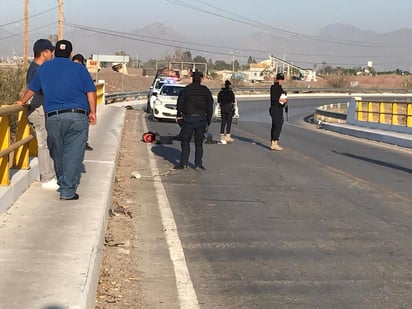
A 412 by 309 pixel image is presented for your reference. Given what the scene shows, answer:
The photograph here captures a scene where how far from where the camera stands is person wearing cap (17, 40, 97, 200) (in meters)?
7.51

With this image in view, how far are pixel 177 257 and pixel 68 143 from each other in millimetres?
2011

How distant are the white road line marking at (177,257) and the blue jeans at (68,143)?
1.24 metres

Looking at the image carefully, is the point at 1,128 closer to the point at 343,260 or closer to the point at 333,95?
the point at 343,260

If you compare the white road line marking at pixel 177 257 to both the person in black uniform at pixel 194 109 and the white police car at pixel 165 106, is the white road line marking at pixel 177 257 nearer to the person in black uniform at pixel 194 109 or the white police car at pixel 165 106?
the person in black uniform at pixel 194 109

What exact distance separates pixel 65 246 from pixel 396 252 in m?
3.41

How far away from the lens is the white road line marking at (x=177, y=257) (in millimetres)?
5363

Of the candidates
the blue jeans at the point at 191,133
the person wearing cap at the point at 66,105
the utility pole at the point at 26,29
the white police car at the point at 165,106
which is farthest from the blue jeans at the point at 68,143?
the utility pole at the point at 26,29

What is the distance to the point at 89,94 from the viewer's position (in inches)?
300

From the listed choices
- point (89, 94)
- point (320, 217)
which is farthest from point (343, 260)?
point (89, 94)

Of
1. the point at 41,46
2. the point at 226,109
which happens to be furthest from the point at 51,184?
the point at 226,109

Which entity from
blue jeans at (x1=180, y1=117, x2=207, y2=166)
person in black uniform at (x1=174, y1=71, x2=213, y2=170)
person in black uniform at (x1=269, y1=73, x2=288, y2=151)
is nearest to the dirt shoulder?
blue jeans at (x1=180, y1=117, x2=207, y2=166)

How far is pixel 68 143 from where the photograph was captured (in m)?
7.65

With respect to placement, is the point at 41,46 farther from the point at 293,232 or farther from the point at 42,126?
the point at 293,232

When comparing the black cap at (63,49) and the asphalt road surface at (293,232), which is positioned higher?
the black cap at (63,49)
